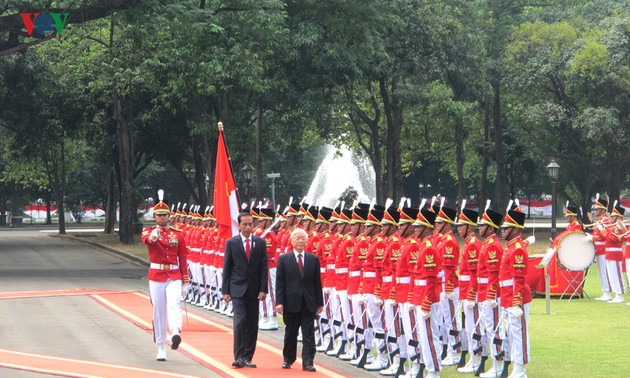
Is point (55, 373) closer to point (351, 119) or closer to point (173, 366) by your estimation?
point (173, 366)

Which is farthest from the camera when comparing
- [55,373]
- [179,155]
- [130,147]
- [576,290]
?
[179,155]

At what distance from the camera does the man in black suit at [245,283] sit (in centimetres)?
1620

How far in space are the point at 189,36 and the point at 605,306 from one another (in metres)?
16.5

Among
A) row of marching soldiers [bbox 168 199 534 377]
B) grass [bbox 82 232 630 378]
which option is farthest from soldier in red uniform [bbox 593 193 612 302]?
row of marching soldiers [bbox 168 199 534 377]

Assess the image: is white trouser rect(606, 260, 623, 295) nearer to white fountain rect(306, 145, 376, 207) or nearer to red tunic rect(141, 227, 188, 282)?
red tunic rect(141, 227, 188, 282)

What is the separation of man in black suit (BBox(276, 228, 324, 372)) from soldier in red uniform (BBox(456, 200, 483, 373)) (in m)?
1.95

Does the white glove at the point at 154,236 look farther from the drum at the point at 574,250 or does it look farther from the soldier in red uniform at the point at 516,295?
the drum at the point at 574,250

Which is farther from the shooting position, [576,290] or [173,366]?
[576,290]

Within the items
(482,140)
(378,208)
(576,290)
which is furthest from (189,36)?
(482,140)

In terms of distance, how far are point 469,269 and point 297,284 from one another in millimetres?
2265

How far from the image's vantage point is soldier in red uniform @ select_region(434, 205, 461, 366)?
50.9 ft

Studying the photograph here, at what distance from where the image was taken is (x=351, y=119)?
5900cm

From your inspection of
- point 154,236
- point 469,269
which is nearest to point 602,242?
point 469,269

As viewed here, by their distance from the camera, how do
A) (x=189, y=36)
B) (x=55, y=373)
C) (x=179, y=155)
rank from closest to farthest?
1. (x=55, y=373)
2. (x=189, y=36)
3. (x=179, y=155)
